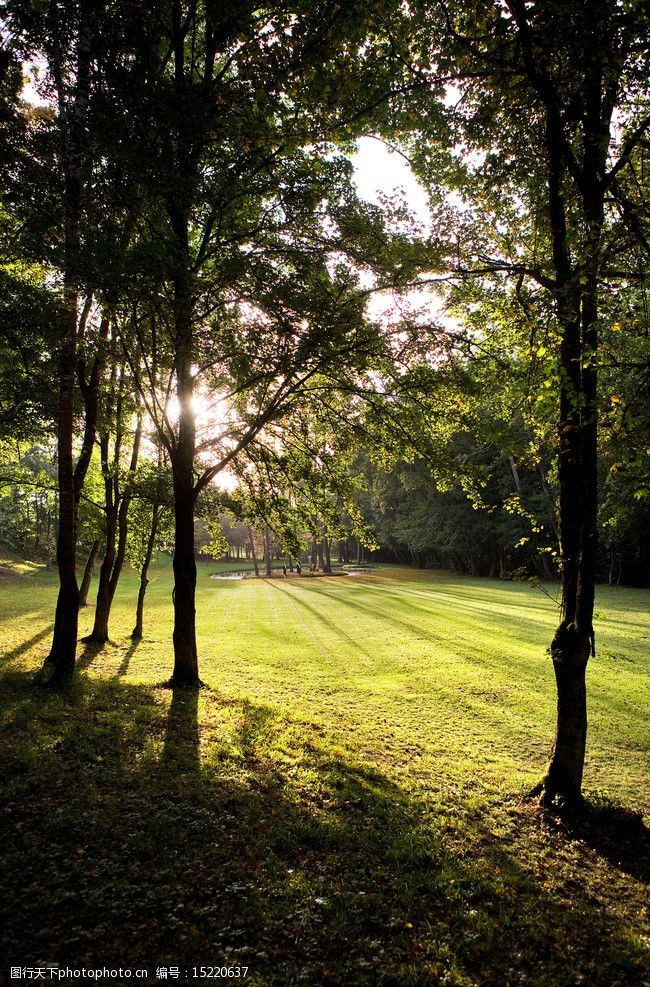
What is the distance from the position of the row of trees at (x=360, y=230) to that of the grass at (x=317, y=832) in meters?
1.41

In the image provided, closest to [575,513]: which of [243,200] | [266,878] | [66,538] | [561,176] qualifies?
[561,176]

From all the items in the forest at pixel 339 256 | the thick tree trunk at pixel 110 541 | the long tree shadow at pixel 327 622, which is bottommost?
the long tree shadow at pixel 327 622

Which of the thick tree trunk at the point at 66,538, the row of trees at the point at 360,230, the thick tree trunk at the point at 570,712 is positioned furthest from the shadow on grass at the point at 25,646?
the thick tree trunk at the point at 570,712

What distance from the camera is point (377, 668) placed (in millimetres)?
12969

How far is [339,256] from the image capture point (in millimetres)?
7652

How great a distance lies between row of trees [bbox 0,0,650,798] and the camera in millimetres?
4910

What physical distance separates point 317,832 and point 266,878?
3.23ft

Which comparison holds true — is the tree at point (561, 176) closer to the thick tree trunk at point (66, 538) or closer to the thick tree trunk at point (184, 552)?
the thick tree trunk at point (184, 552)

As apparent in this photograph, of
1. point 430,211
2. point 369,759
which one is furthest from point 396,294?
point 369,759

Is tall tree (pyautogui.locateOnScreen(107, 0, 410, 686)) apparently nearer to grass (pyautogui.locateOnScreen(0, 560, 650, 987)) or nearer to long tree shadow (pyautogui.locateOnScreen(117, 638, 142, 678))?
long tree shadow (pyautogui.locateOnScreen(117, 638, 142, 678))

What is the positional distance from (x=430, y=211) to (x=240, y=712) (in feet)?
30.1

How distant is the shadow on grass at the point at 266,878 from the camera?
3.21m

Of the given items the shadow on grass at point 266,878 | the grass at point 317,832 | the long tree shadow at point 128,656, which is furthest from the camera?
the long tree shadow at point 128,656

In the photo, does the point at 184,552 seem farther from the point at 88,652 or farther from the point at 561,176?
the point at 561,176
